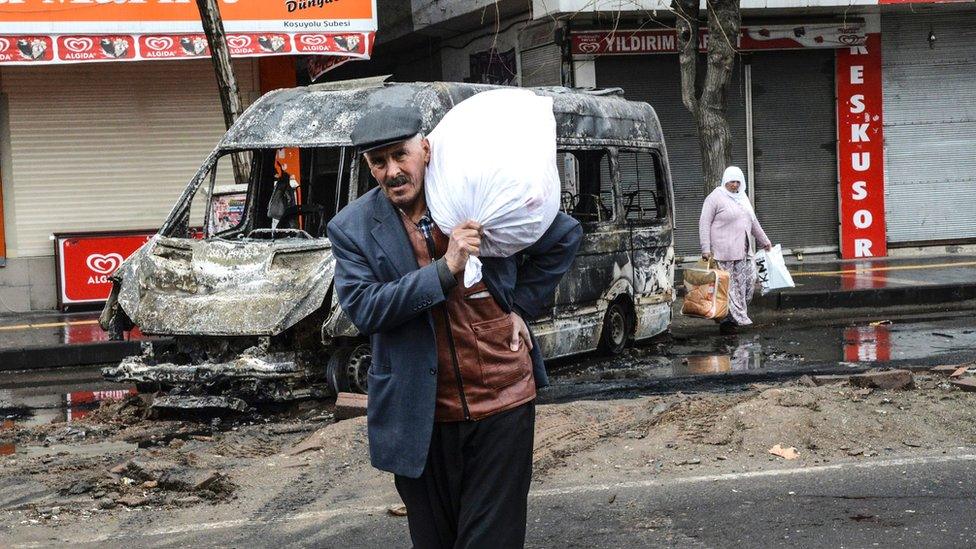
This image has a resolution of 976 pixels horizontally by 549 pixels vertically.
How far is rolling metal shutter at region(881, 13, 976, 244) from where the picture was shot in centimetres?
1994

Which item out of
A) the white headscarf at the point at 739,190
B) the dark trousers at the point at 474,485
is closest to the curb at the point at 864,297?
the white headscarf at the point at 739,190

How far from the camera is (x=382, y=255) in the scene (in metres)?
3.49

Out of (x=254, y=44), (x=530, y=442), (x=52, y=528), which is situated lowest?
(x=52, y=528)

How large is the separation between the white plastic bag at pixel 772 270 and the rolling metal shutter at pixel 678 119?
6.34m

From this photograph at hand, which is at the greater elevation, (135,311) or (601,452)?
(135,311)

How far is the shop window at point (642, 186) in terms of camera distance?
11.4 meters

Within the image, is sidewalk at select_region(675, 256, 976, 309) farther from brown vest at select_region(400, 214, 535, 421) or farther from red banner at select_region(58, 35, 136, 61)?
brown vest at select_region(400, 214, 535, 421)

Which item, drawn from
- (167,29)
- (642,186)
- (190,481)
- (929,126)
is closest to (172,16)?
(167,29)

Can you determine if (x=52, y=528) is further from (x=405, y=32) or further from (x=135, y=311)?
(x=405, y=32)

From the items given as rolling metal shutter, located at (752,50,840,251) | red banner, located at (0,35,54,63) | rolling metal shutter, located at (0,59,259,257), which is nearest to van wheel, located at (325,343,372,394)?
red banner, located at (0,35,54,63)

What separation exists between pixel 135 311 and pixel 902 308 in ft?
30.7

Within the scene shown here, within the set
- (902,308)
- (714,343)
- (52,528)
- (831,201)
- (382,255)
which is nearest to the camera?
(382,255)

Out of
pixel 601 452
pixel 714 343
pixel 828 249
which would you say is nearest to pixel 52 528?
pixel 601 452

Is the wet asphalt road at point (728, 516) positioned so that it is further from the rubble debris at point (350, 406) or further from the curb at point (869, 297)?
the curb at point (869, 297)
